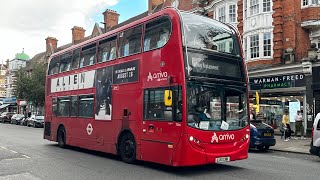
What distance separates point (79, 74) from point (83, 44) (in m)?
1.21

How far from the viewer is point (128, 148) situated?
35.1ft

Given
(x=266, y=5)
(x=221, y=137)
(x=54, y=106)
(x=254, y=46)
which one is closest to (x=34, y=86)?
(x=254, y=46)

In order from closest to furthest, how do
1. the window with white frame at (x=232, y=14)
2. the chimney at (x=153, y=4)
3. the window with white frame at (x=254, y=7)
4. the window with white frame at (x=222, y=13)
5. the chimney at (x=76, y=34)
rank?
the window with white frame at (x=254, y=7)
the window with white frame at (x=232, y=14)
the window with white frame at (x=222, y=13)
the chimney at (x=153, y=4)
the chimney at (x=76, y=34)

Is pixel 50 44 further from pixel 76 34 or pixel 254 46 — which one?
pixel 254 46

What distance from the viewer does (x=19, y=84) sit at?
4628 centimetres

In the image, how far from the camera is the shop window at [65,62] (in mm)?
14659

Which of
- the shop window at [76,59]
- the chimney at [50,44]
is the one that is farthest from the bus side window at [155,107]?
the chimney at [50,44]

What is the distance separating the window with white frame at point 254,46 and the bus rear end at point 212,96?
1552cm

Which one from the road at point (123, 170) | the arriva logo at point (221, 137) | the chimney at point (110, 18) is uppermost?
the chimney at point (110, 18)

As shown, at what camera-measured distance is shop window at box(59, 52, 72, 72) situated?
14.7 m

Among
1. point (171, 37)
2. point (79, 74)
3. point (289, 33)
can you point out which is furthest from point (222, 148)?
point (289, 33)

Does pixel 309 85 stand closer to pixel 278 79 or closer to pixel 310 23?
pixel 278 79

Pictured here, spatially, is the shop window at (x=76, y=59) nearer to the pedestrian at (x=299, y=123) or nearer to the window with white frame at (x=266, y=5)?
the pedestrian at (x=299, y=123)

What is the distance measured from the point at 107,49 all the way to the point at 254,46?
15.7 metres
